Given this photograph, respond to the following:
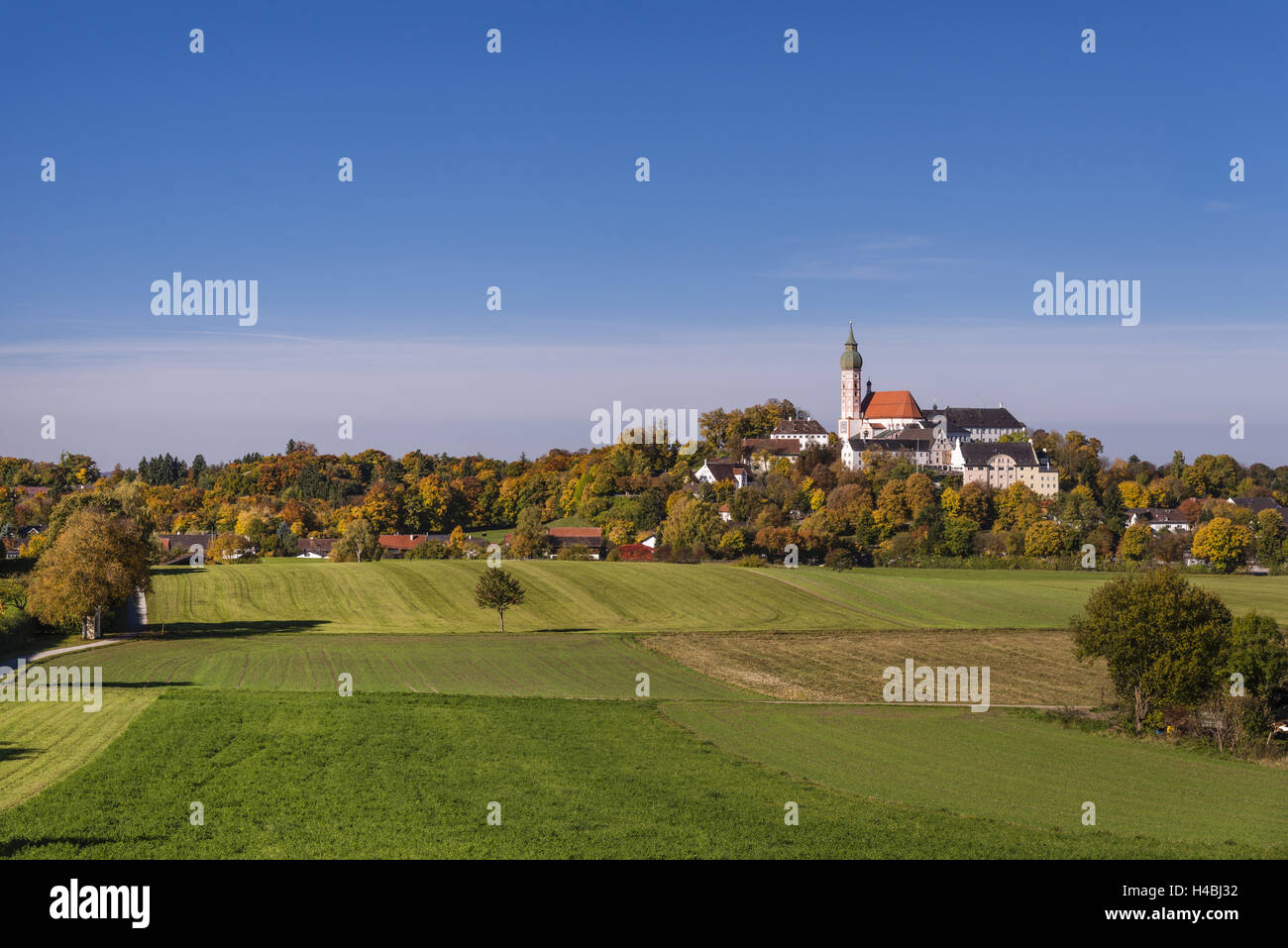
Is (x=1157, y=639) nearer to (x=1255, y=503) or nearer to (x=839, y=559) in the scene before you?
(x=839, y=559)

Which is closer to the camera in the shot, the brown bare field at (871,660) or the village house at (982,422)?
the brown bare field at (871,660)

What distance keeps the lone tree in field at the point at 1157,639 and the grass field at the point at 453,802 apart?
36.5 ft

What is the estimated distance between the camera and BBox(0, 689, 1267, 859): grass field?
62.7ft

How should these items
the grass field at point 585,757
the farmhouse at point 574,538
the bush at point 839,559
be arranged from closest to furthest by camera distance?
the grass field at point 585,757 < the bush at point 839,559 < the farmhouse at point 574,538

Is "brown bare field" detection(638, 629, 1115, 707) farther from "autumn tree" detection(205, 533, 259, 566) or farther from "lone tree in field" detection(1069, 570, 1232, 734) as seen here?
"autumn tree" detection(205, 533, 259, 566)

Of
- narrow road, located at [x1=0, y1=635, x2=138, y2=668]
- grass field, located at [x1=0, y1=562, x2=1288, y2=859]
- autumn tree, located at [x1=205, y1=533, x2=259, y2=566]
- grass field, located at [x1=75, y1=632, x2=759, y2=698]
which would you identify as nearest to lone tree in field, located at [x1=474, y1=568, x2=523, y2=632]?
grass field, located at [x1=0, y1=562, x2=1288, y2=859]

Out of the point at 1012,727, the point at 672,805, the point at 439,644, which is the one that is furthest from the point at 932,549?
the point at 672,805

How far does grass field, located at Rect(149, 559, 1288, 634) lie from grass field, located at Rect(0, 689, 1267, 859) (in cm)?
3212

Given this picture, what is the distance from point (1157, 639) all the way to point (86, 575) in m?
48.2

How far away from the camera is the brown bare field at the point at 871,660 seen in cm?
4428

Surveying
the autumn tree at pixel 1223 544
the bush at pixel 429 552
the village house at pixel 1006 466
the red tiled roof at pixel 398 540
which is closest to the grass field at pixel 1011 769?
the bush at pixel 429 552

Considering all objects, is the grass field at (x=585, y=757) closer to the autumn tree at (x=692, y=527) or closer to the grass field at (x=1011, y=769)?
the grass field at (x=1011, y=769)

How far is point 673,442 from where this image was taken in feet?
530

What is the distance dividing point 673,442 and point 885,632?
98971 millimetres
